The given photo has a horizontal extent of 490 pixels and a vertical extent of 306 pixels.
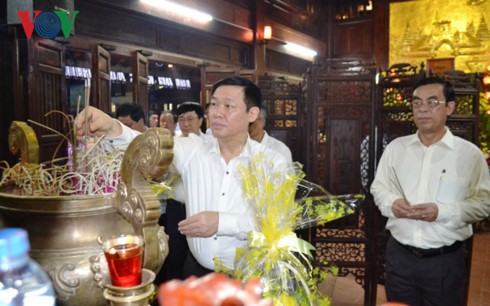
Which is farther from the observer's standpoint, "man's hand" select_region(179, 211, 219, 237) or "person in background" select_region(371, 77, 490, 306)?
"person in background" select_region(371, 77, 490, 306)

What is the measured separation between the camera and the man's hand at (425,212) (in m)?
2.14

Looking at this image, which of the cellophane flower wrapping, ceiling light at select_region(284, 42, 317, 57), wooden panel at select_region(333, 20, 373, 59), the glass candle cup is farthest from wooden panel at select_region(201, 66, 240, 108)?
the glass candle cup

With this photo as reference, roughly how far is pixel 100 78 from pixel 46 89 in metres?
0.57

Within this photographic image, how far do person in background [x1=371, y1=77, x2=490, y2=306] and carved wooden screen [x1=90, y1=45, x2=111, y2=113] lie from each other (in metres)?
3.23

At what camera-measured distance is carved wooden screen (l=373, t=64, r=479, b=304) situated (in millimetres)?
3156

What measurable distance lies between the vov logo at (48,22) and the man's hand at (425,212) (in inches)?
137

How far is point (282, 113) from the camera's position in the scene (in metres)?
4.43

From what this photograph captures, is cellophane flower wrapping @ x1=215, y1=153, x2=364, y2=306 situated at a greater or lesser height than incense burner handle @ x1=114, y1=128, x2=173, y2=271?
lesser

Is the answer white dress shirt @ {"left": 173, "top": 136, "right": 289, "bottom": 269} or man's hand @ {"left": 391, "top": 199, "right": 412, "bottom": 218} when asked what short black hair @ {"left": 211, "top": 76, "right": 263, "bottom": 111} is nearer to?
white dress shirt @ {"left": 173, "top": 136, "right": 289, "bottom": 269}

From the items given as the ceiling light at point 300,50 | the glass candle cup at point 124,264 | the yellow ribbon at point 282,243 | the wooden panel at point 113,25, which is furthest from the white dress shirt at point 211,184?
the ceiling light at point 300,50

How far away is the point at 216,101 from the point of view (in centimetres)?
184

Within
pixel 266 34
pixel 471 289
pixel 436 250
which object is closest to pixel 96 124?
pixel 436 250

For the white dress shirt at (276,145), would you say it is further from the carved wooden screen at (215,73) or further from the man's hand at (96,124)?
the carved wooden screen at (215,73)

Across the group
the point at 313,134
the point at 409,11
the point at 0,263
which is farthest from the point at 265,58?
the point at 0,263
